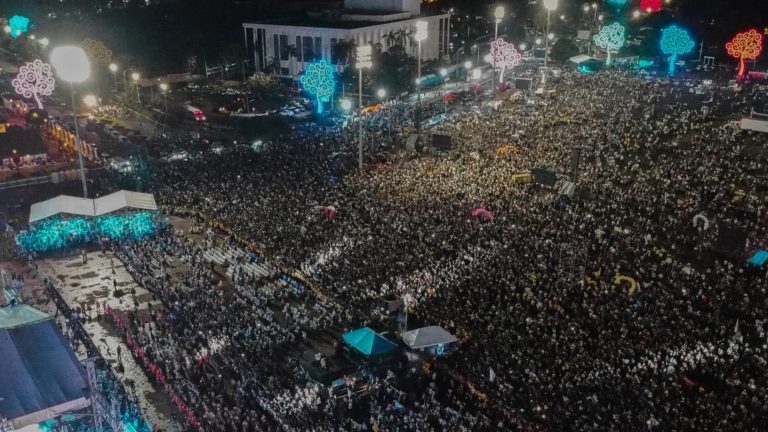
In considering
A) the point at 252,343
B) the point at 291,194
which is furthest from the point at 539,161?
the point at 252,343

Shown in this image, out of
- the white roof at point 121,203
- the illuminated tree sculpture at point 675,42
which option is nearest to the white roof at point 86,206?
the white roof at point 121,203

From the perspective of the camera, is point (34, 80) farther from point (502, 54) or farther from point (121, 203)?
point (502, 54)

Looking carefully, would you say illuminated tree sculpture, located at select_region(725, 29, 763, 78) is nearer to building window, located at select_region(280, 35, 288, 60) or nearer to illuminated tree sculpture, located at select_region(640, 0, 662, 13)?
illuminated tree sculpture, located at select_region(640, 0, 662, 13)

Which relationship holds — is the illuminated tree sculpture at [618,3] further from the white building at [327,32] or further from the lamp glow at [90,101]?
the lamp glow at [90,101]

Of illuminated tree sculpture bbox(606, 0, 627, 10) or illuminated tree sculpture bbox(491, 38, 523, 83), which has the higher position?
illuminated tree sculpture bbox(606, 0, 627, 10)

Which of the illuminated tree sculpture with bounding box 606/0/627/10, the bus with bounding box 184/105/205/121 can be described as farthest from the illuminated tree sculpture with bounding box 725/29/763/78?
the bus with bounding box 184/105/205/121

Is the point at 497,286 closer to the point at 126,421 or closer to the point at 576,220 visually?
the point at 576,220
